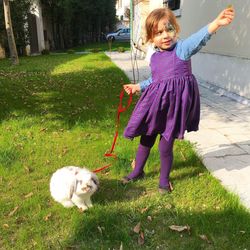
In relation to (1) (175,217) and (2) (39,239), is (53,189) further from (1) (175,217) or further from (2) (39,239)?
(1) (175,217)

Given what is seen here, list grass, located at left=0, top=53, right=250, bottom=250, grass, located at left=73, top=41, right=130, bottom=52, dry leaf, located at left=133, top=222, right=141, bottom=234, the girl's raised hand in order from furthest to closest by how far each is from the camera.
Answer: grass, located at left=73, top=41, right=130, bottom=52
dry leaf, located at left=133, top=222, right=141, bottom=234
grass, located at left=0, top=53, right=250, bottom=250
the girl's raised hand

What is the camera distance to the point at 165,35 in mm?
3701

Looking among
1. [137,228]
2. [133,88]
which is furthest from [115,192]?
[133,88]

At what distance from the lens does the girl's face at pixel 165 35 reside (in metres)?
3.69

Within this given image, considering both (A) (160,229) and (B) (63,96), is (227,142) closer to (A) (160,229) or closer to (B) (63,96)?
(A) (160,229)

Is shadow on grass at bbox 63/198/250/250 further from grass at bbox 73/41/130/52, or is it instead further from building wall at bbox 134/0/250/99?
grass at bbox 73/41/130/52

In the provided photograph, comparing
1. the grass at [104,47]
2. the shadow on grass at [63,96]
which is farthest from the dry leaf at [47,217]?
the grass at [104,47]

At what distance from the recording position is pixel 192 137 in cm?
605

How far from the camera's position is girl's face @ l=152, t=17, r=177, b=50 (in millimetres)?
3688

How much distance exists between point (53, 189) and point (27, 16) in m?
25.1

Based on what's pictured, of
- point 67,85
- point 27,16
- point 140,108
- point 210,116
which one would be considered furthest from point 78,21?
point 140,108

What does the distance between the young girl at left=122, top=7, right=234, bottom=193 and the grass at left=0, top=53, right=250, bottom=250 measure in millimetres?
650

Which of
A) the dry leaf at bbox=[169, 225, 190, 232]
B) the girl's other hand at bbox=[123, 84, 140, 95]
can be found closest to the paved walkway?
the dry leaf at bbox=[169, 225, 190, 232]

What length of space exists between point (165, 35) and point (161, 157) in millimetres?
1297
